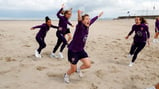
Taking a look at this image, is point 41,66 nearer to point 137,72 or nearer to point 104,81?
point 104,81

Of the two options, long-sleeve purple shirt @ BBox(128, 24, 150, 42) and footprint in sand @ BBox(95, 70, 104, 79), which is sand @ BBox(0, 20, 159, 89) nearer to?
footprint in sand @ BBox(95, 70, 104, 79)

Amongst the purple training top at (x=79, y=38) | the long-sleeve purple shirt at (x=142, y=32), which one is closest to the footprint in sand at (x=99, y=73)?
the purple training top at (x=79, y=38)

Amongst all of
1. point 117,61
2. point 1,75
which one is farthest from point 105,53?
point 1,75

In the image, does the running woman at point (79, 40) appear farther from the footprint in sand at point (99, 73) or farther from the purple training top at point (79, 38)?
the footprint in sand at point (99, 73)

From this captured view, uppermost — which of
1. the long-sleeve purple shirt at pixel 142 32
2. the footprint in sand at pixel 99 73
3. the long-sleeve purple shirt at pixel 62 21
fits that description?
the long-sleeve purple shirt at pixel 62 21

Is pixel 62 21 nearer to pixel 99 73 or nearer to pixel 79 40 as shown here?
pixel 99 73

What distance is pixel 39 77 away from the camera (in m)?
7.56

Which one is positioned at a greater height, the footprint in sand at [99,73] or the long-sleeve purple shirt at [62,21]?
the long-sleeve purple shirt at [62,21]

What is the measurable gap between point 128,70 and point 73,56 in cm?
250

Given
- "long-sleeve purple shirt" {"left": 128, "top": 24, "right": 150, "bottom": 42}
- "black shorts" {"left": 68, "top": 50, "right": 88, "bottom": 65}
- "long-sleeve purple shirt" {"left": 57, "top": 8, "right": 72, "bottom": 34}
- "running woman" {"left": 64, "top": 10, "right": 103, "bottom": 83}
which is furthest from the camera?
"long-sleeve purple shirt" {"left": 57, "top": 8, "right": 72, "bottom": 34}

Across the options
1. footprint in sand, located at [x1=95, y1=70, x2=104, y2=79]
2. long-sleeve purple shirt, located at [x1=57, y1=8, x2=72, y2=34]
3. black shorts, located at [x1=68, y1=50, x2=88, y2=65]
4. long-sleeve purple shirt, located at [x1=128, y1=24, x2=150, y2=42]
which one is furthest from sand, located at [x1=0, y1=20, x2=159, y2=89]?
long-sleeve purple shirt, located at [x1=57, y1=8, x2=72, y2=34]

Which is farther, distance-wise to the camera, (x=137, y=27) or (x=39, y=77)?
(x=137, y=27)

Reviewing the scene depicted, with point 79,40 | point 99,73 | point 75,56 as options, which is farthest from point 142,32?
point 75,56

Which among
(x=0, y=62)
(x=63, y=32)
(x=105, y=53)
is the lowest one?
(x=105, y=53)
